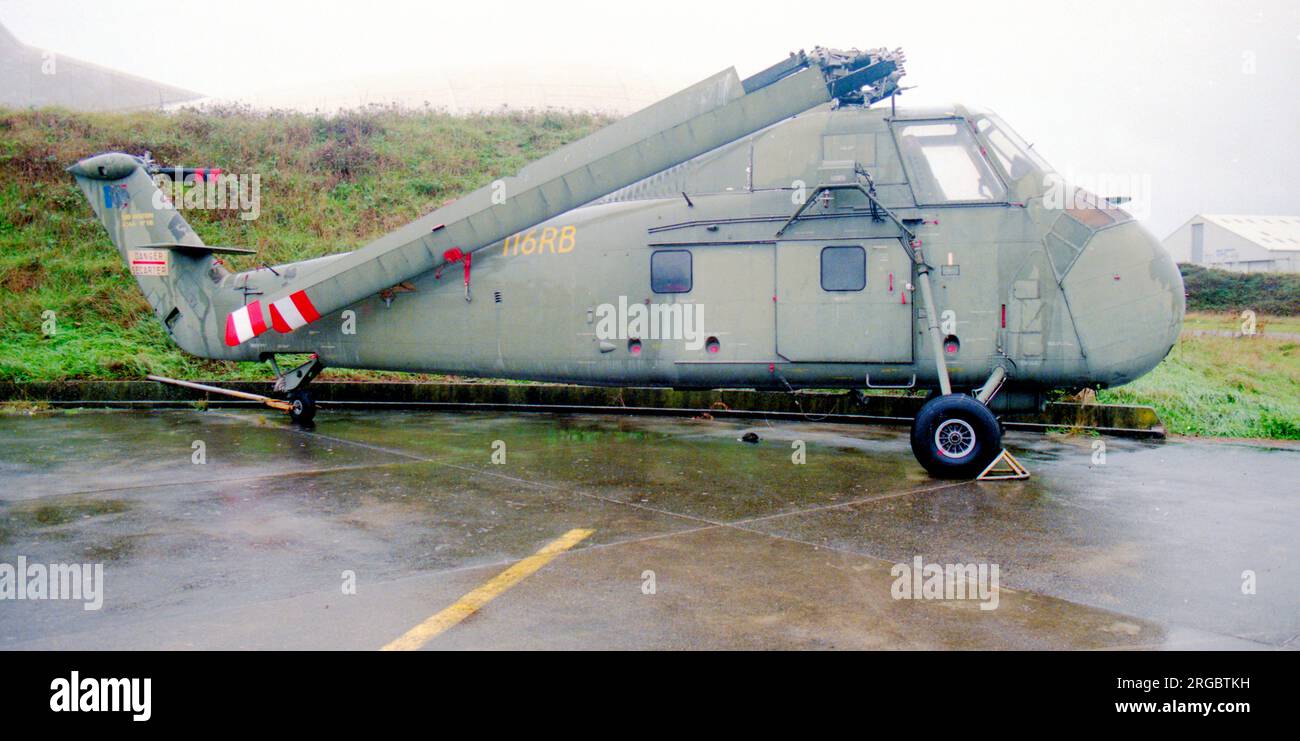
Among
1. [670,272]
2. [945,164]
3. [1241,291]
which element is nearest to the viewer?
[945,164]

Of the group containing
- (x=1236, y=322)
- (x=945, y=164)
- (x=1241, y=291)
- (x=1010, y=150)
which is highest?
(x=1010, y=150)

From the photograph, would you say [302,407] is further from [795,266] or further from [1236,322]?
[1236,322]

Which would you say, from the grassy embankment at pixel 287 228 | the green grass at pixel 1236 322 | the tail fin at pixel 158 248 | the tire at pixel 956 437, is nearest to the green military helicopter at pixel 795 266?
the tire at pixel 956 437

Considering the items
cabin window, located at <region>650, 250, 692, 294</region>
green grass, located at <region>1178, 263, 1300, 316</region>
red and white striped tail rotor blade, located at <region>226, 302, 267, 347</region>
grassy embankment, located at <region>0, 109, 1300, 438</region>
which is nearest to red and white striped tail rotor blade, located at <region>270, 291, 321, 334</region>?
red and white striped tail rotor blade, located at <region>226, 302, 267, 347</region>

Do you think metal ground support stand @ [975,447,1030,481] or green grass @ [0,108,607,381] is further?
green grass @ [0,108,607,381]

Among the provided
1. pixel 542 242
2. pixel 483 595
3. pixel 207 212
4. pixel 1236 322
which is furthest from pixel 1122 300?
pixel 207 212

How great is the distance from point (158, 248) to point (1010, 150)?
1092 centimetres

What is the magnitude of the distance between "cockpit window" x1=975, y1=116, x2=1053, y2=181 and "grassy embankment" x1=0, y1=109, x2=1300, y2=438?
195 inches

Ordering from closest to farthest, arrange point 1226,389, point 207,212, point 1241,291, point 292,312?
1. point 292,312
2. point 1226,389
3. point 1241,291
4. point 207,212

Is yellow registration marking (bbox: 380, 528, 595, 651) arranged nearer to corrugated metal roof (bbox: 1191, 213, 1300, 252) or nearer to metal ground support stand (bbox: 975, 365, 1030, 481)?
metal ground support stand (bbox: 975, 365, 1030, 481)

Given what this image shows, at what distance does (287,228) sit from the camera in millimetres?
18094

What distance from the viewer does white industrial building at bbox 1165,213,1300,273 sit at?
1839cm

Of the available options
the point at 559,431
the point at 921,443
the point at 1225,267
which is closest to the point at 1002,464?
the point at 921,443

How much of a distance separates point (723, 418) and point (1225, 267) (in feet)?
44.6
